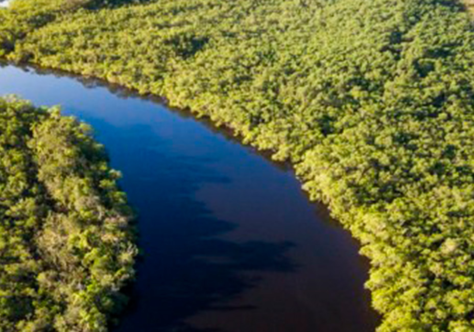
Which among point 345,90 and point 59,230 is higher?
point 345,90

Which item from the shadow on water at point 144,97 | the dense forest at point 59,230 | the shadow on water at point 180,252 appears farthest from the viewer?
the shadow on water at point 144,97

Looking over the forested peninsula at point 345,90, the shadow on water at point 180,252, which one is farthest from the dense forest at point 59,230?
the shadow on water at point 180,252

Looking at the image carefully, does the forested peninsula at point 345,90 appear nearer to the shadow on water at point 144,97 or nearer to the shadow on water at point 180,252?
the shadow on water at point 144,97

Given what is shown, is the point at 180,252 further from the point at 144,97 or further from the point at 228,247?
the point at 144,97

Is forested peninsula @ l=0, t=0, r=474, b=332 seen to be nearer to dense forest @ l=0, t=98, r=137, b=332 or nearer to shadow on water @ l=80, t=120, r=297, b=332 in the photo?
dense forest @ l=0, t=98, r=137, b=332

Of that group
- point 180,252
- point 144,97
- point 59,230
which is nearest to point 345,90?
point 144,97
